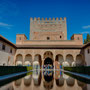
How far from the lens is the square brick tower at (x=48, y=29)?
31703 millimetres

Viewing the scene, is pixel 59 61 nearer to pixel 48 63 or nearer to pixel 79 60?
pixel 48 63

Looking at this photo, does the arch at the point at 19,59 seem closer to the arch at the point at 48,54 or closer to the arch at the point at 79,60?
the arch at the point at 48,54

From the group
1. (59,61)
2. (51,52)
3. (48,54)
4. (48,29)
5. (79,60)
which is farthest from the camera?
(48,29)

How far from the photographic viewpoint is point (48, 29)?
3194 cm

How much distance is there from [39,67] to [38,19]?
48.1ft

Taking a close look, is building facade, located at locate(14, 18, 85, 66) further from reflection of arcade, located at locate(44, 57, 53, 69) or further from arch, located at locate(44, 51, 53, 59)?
reflection of arcade, located at locate(44, 57, 53, 69)

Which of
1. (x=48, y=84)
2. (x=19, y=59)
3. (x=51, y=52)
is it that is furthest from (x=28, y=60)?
(x=48, y=84)

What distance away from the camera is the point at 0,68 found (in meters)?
10.2

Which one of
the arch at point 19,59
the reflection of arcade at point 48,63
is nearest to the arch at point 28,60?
the arch at point 19,59

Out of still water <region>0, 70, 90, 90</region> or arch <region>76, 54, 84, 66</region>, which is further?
arch <region>76, 54, 84, 66</region>

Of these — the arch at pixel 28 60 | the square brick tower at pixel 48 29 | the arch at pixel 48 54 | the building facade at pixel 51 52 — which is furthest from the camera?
the square brick tower at pixel 48 29

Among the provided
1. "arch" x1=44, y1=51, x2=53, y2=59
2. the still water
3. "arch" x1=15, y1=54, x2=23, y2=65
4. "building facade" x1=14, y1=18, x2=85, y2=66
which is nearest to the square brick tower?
"building facade" x1=14, y1=18, x2=85, y2=66

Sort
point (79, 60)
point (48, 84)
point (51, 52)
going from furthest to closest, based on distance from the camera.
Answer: point (51, 52), point (79, 60), point (48, 84)

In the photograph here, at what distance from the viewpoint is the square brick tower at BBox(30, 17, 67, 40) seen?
31703 mm
